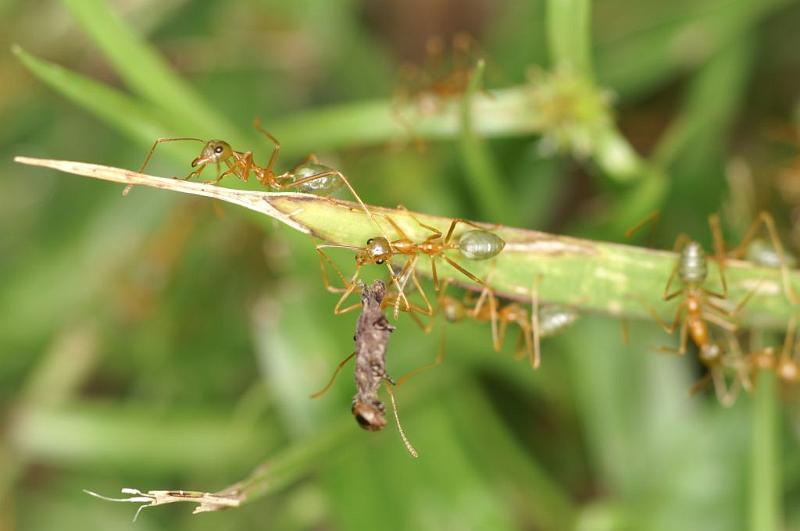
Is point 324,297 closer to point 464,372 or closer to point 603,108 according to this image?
point 464,372

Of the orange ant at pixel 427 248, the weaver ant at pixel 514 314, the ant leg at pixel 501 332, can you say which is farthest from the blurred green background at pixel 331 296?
the orange ant at pixel 427 248

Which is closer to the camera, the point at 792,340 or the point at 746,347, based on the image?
the point at 792,340

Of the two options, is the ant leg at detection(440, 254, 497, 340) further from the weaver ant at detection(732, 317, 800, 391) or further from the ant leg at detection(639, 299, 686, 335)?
the weaver ant at detection(732, 317, 800, 391)

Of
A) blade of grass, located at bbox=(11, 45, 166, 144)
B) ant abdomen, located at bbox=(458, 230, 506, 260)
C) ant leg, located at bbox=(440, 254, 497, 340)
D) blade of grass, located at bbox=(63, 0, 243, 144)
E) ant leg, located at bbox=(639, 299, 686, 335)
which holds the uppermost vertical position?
blade of grass, located at bbox=(63, 0, 243, 144)

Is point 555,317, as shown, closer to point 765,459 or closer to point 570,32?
point 570,32

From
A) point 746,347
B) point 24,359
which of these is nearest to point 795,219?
point 746,347

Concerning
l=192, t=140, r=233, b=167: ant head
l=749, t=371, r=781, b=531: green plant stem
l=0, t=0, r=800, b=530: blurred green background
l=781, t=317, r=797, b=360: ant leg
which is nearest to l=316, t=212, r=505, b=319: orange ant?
l=192, t=140, r=233, b=167: ant head
